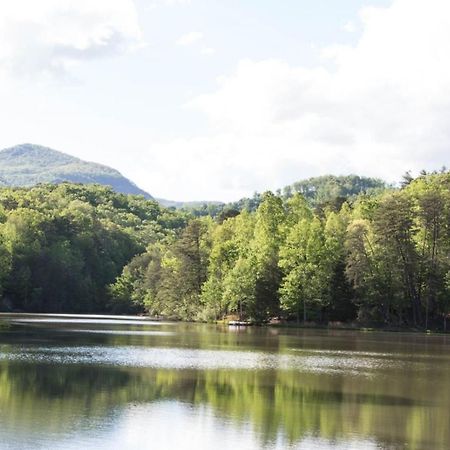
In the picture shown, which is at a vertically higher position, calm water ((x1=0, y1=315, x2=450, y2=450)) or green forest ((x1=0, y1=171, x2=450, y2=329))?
green forest ((x1=0, y1=171, x2=450, y2=329))

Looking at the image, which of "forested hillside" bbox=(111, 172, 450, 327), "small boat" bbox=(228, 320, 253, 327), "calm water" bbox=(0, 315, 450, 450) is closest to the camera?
"calm water" bbox=(0, 315, 450, 450)

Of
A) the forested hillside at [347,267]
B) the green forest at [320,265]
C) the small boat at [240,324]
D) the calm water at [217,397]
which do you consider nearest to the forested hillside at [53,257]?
the green forest at [320,265]

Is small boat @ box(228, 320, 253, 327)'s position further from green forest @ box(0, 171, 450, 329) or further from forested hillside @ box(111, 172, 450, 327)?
green forest @ box(0, 171, 450, 329)

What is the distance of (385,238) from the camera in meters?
106

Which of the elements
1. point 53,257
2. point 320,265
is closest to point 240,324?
point 320,265

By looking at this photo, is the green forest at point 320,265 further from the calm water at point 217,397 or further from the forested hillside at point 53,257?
the calm water at point 217,397

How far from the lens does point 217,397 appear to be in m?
38.2

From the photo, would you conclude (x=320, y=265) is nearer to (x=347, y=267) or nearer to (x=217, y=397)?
(x=347, y=267)

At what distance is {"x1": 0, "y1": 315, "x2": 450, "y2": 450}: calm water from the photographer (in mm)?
28672

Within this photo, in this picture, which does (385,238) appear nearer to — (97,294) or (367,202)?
(367,202)

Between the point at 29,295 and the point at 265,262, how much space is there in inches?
2483

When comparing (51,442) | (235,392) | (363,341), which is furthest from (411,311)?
(51,442)

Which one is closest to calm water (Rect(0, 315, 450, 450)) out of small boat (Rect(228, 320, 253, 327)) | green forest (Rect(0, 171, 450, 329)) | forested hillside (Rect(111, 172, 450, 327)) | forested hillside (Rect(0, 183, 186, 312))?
forested hillside (Rect(111, 172, 450, 327))

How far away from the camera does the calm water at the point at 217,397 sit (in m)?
28.7
